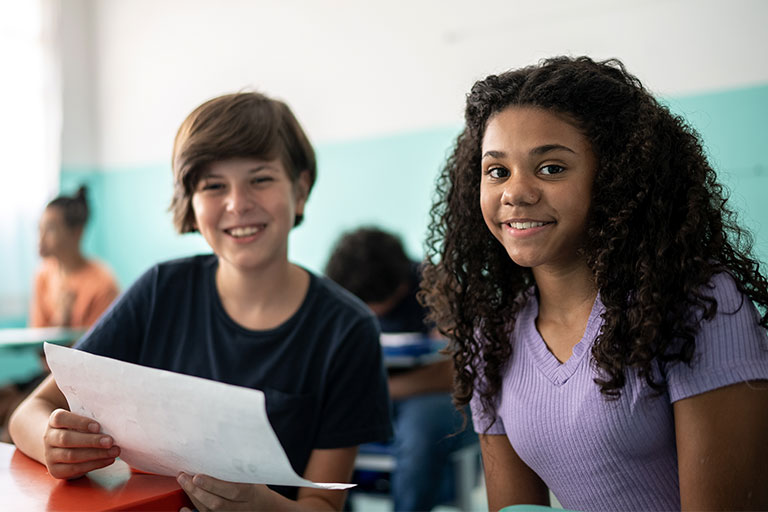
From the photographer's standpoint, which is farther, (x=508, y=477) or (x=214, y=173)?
(x=214, y=173)

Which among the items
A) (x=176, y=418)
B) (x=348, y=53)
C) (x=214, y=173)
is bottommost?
(x=176, y=418)

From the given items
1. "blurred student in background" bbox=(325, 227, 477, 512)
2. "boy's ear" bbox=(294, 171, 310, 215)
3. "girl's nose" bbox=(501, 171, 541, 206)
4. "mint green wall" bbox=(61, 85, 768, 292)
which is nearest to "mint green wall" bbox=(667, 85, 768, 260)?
"mint green wall" bbox=(61, 85, 768, 292)

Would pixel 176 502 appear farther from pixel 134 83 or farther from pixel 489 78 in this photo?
pixel 134 83

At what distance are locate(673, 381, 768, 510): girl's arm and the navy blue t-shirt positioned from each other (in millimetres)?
567

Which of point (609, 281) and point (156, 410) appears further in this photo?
point (609, 281)

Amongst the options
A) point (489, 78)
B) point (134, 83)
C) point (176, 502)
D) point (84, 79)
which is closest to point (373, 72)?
point (134, 83)

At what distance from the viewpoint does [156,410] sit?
88 centimetres

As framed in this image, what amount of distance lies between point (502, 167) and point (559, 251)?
15 cm

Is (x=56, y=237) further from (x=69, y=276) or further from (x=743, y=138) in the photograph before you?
(x=743, y=138)

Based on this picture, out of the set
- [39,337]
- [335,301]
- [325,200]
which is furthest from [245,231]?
[325,200]

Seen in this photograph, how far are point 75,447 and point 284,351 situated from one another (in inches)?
17.4

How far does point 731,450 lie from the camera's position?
950 mm

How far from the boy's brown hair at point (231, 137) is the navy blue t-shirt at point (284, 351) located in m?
0.19

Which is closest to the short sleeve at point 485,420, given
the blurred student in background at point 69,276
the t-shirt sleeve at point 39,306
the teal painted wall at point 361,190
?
the teal painted wall at point 361,190
